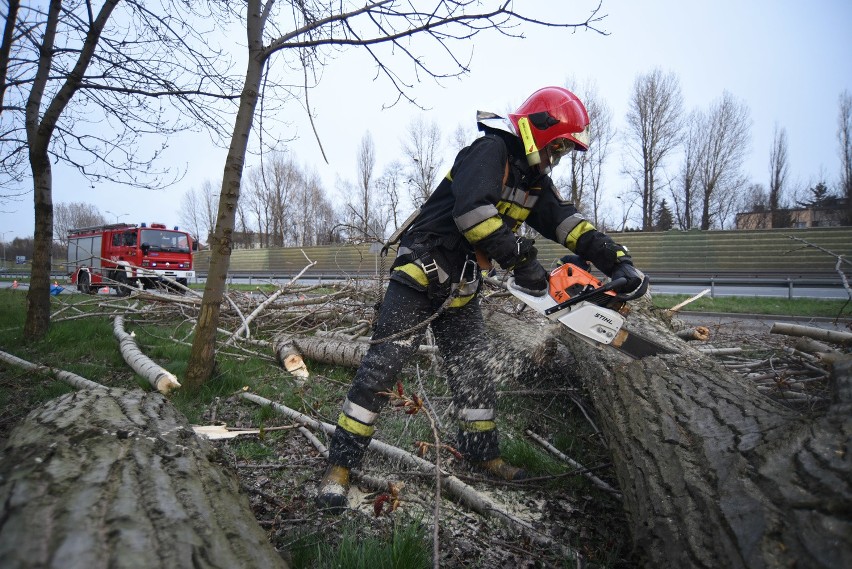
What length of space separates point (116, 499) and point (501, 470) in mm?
1907

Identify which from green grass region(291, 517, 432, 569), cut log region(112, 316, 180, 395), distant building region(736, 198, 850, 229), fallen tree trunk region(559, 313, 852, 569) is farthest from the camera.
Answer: distant building region(736, 198, 850, 229)

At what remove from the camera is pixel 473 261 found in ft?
8.72

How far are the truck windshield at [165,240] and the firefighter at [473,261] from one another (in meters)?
15.2

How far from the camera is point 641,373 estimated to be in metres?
2.45

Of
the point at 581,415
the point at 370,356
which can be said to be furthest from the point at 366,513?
the point at 581,415

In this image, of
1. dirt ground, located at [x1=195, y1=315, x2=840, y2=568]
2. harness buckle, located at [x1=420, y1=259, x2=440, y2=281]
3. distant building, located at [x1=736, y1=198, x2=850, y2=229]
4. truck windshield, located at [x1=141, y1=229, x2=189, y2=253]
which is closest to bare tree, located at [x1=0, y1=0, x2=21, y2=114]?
dirt ground, located at [x1=195, y1=315, x2=840, y2=568]

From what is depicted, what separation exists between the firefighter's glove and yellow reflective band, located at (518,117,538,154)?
23.8 inches

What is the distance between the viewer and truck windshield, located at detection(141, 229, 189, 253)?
1503 centimetres

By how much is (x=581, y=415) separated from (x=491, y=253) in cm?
163

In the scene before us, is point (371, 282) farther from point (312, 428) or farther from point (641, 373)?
point (641, 373)

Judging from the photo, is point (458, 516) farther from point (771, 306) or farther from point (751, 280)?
point (751, 280)

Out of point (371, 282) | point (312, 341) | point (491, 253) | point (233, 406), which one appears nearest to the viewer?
point (491, 253)

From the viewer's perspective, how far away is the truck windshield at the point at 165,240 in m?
15.0

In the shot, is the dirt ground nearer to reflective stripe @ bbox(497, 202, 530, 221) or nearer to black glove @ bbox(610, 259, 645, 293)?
black glove @ bbox(610, 259, 645, 293)
